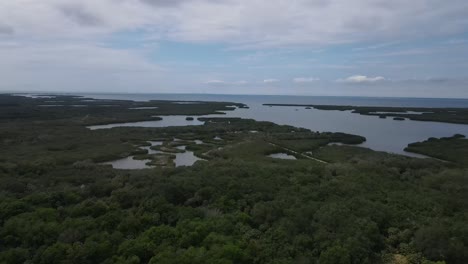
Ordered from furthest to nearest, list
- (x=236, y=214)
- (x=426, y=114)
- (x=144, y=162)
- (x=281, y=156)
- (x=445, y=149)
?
(x=426, y=114)
(x=445, y=149)
(x=281, y=156)
(x=144, y=162)
(x=236, y=214)

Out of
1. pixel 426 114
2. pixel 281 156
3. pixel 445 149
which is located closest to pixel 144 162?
pixel 281 156

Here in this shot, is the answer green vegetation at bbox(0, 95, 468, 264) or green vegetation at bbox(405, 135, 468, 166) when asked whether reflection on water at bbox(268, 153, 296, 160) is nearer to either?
green vegetation at bbox(0, 95, 468, 264)

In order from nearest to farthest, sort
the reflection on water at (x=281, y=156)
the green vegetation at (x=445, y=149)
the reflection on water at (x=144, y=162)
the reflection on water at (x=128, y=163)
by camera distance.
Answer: the reflection on water at (x=128, y=163) → the reflection on water at (x=144, y=162) → the green vegetation at (x=445, y=149) → the reflection on water at (x=281, y=156)

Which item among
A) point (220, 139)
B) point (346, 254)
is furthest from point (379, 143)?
point (346, 254)

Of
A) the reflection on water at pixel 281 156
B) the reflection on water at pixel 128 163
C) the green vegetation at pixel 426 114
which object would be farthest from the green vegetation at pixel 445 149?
the green vegetation at pixel 426 114

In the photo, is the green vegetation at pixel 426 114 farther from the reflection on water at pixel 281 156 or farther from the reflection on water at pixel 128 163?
the reflection on water at pixel 128 163

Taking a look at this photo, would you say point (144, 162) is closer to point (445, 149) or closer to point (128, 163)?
point (128, 163)
